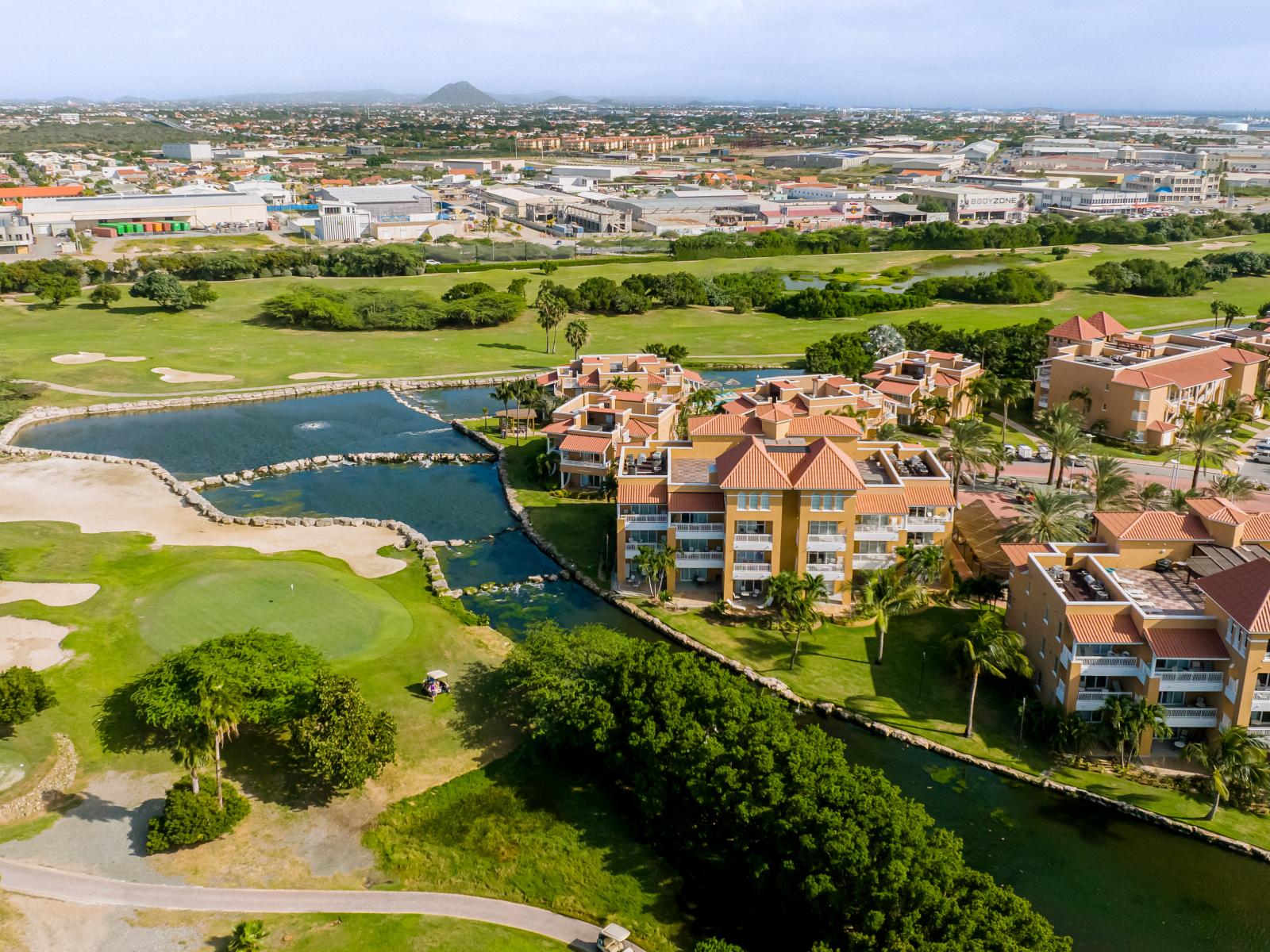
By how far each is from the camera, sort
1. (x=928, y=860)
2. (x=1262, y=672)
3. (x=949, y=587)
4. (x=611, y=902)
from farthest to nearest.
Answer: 1. (x=949, y=587)
2. (x=1262, y=672)
3. (x=611, y=902)
4. (x=928, y=860)

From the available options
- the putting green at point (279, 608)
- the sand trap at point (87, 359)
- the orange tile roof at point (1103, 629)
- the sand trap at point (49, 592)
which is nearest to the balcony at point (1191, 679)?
the orange tile roof at point (1103, 629)

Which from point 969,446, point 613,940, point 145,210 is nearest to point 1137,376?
point 969,446

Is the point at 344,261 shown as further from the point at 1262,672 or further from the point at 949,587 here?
the point at 1262,672

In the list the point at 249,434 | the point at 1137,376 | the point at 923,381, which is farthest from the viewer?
the point at 923,381

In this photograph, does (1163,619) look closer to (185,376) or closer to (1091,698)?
(1091,698)

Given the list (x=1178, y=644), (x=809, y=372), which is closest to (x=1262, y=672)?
(x=1178, y=644)

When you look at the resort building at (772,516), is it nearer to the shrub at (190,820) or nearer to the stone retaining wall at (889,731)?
the stone retaining wall at (889,731)

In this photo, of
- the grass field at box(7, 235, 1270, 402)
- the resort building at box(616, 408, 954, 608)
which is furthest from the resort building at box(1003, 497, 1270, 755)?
the grass field at box(7, 235, 1270, 402)
